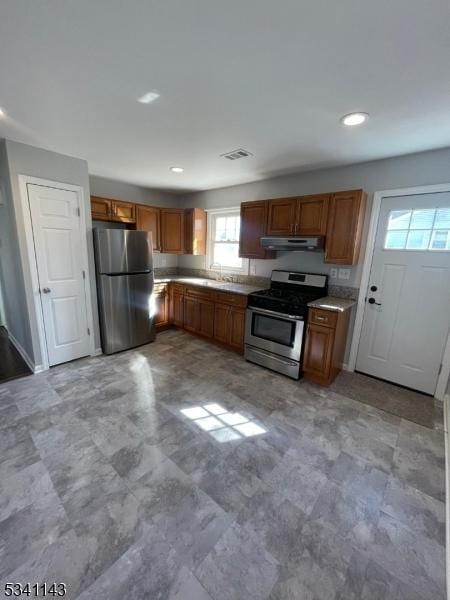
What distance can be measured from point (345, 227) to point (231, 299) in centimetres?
167

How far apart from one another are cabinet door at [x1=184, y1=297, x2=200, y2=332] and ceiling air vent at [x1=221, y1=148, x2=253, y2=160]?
A: 208 centimetres

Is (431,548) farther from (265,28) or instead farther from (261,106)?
(261,106)

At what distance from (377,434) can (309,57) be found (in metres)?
2.67

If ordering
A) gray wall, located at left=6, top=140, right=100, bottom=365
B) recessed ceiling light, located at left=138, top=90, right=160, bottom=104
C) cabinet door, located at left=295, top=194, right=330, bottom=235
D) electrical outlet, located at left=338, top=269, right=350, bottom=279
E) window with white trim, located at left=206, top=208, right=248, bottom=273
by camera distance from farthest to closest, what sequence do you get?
window with white trim, located at left=206, top=208, right=248, bottom=273 → electrical outlet, located at left=338, top=269, right=350, bottom=279 → cabinet door, located at left=295, top=194, right=330, bottom=235 → gray wall, located at left=6, top=140, right=100, bottom=365 → recessed ceiling light, located at left=138, top=90, right=160, bottom=104

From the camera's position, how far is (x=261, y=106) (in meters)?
1.72

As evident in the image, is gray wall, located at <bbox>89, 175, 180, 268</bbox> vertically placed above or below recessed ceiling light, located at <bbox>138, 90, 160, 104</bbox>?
below

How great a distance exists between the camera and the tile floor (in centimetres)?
115

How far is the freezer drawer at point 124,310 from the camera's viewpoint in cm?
327

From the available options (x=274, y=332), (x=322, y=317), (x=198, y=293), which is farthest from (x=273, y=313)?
(x=198, y=293)

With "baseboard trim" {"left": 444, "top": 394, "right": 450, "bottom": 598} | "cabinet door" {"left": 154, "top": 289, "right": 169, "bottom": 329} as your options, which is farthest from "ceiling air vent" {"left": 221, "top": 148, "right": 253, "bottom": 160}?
"baseboard trim" {"left": 444, "top": 394, "right": 450, "bottom": 598}

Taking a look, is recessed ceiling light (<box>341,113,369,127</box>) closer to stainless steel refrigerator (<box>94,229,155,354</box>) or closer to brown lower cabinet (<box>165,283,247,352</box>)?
brown lower cabinet (<box>165,283,247,352</box>)

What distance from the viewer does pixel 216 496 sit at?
4.98 ft

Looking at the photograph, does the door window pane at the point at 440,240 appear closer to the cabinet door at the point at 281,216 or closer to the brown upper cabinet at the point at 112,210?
the cabinet door at the point at 281,216

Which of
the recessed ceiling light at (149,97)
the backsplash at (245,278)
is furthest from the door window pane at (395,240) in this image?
the recessed ceiling light at (149,97)
